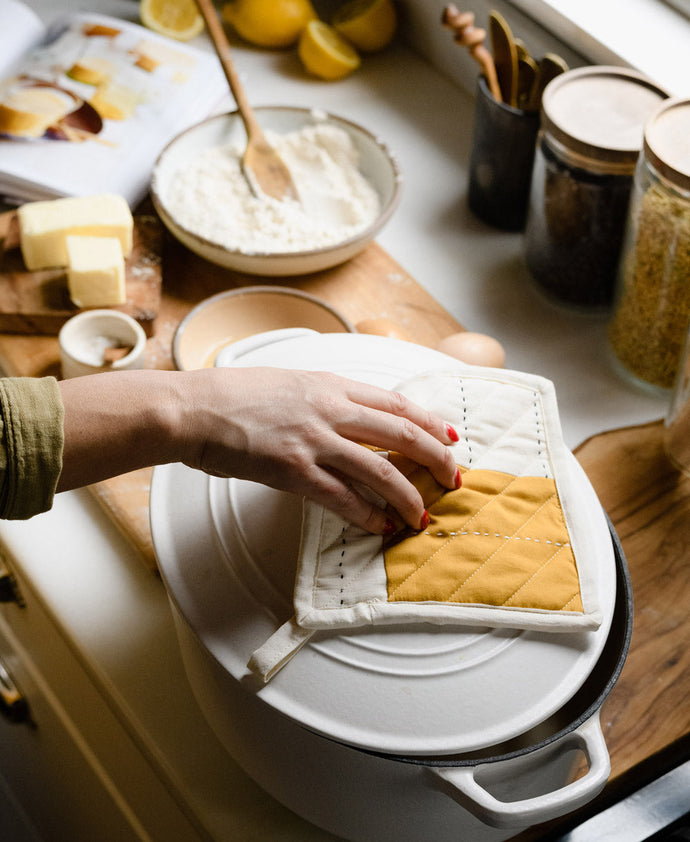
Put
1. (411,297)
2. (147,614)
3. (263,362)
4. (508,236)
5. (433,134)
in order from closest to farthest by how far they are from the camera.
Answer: (263,362), (147,614), (411,297), (508,236), (433,134)

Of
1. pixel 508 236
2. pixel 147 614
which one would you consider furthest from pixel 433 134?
pixel 147 614

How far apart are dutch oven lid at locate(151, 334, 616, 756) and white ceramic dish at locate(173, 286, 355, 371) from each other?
12.8 inches

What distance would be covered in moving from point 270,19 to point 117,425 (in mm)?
957

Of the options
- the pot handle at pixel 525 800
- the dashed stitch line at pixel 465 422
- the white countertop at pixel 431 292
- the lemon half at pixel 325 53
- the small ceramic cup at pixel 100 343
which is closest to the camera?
the pot handle at pixel 525 800

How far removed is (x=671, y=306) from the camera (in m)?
0.85

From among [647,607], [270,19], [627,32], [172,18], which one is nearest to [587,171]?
[627,32]

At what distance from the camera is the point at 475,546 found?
56cm

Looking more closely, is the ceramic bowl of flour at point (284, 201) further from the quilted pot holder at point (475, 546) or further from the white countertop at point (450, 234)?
the quilted pot holder at point (475, 546)

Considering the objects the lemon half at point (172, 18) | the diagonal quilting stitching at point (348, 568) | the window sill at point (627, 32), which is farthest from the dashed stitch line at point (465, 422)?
the lemon half at point (172, 18)

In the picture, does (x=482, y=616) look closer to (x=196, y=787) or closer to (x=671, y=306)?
(x=196, y=787)

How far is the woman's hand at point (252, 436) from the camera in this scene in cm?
55

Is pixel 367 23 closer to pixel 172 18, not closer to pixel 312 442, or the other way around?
pixel 172 18

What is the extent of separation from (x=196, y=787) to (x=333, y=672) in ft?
0.75

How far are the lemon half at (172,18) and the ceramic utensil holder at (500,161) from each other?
516 mm
